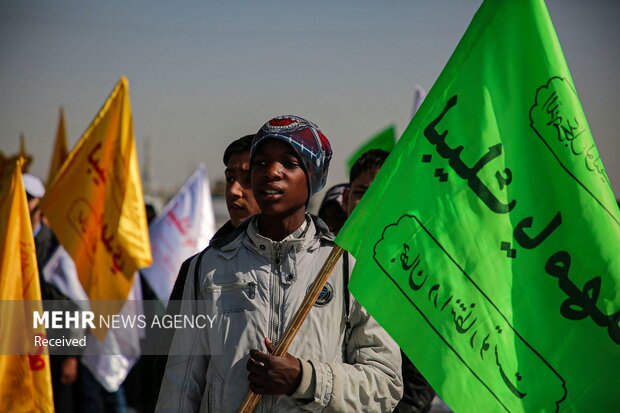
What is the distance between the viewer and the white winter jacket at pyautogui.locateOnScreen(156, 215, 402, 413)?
3059 millimetres

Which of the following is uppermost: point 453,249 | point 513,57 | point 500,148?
point 513,57

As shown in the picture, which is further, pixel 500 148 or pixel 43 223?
pixel 43 223

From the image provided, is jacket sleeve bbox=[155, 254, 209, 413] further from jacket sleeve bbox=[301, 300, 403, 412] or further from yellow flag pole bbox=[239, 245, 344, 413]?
jacket sleeve bbox=[301, 300, 403, 412]

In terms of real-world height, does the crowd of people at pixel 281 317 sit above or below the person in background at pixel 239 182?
below

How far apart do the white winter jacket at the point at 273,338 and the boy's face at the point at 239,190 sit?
4.39ft

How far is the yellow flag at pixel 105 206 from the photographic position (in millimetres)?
6836

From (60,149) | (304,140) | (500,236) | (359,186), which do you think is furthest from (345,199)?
(60,149)

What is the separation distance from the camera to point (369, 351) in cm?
317

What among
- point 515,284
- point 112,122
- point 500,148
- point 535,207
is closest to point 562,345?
point 515,284

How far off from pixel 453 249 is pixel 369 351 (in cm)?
44

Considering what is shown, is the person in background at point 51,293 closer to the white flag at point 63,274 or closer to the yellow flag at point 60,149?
the white flag at point 63,274

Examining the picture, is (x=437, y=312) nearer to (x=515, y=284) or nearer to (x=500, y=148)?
(x=515, y=284)

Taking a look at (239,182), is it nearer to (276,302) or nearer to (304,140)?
(304,140)

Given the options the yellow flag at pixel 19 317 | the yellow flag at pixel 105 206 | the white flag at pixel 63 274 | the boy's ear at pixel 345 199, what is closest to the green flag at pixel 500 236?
the yellow flag at pixel 19 317
